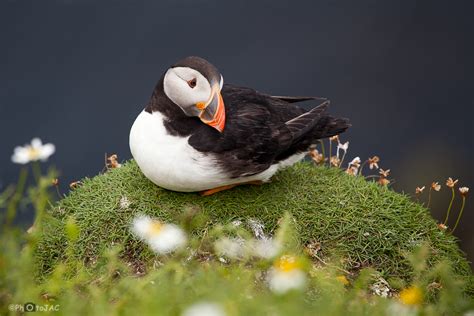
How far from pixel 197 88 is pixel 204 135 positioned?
262mm

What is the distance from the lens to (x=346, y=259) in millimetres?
3752

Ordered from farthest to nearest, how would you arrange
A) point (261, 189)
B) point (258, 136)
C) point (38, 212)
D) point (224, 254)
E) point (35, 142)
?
→ point (261, 189) < point (258, 136) < point (224, 254) < point (35, 142) < point (38, 212)

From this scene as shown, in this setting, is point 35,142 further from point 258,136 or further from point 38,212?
point 258,136

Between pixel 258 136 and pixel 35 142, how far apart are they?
1328 millimetres

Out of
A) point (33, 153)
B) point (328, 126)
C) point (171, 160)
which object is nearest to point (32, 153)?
point (33, 153)

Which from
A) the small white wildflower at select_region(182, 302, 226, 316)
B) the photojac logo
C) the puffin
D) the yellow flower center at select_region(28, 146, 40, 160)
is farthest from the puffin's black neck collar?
the small white wildflower at select_region(182, 302, 226, 316)

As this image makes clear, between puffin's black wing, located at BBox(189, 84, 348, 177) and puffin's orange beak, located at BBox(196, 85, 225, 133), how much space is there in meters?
0.06

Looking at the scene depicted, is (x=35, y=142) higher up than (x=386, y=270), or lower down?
higher up

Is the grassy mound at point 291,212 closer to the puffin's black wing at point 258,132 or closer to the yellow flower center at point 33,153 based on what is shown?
the puffin's black wing at point 258,132

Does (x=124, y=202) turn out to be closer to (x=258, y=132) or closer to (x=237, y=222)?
(x=237, y=222)

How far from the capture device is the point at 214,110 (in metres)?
3.56

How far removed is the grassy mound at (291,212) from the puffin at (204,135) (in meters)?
0.14

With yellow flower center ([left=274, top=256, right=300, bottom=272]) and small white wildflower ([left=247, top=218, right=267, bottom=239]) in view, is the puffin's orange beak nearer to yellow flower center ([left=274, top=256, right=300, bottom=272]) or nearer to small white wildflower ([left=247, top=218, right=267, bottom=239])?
small white wildflower ([left=247, top=218, right=267, bottom=239])

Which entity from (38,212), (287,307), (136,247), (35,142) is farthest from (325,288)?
(136,247)
